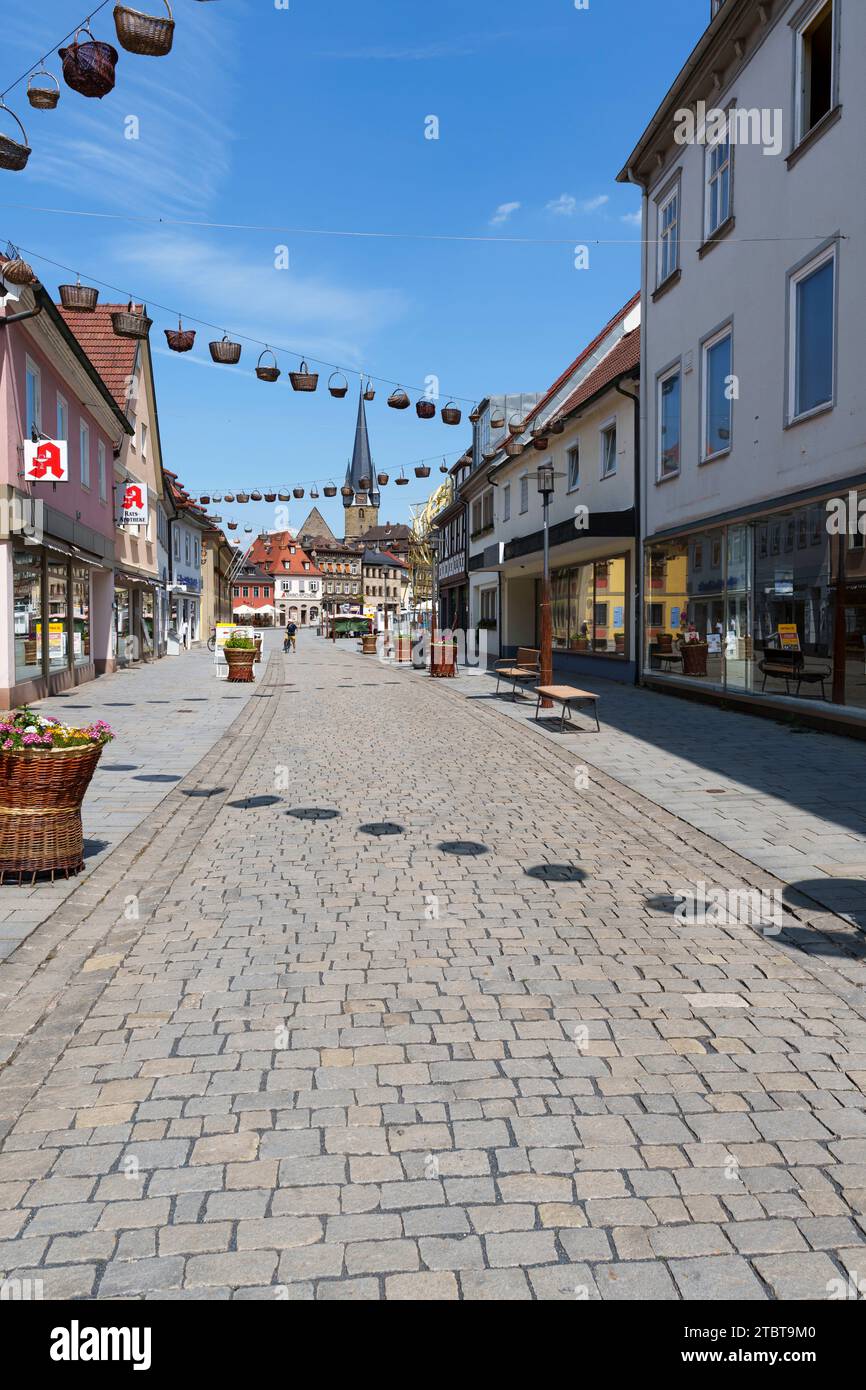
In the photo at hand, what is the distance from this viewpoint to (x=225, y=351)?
14320 mm

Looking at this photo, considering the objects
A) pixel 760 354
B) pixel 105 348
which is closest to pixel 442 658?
pixel 105 348

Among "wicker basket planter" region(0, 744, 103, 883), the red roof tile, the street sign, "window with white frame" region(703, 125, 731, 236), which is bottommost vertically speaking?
"wicker basket planter" region(0, 744, 103, 883)

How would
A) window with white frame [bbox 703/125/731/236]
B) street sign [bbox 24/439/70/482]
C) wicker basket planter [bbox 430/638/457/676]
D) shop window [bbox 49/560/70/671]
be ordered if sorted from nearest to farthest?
window with white frame [bbox 703/125/731/236] → street sign [bbox 24/439/70/482] → shop window [bbox 49/560/70/671] → wicker basket planter [bbox 430/638/457/676]

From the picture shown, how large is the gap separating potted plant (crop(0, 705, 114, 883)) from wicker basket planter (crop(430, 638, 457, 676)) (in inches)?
834

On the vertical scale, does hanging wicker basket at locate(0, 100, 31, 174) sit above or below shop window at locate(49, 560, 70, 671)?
above

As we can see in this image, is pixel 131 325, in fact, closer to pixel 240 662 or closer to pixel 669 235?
pixel 669 235

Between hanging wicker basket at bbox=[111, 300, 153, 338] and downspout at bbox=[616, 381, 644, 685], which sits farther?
downspout at bbox=[616, 381, 644, 685]

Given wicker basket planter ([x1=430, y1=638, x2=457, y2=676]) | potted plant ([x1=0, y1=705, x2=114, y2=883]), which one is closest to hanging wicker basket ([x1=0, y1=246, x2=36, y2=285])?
potted plant ([x1=0, y1=705, x2=114, y2=883])

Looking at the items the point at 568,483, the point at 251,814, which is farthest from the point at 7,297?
the point at 568,483

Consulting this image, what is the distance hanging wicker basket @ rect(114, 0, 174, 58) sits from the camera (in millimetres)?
6746

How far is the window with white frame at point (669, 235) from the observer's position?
1845 cm

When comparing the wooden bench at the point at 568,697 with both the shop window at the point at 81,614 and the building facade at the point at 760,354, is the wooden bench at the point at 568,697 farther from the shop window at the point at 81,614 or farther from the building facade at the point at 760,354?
the shop window at the point at 81,614

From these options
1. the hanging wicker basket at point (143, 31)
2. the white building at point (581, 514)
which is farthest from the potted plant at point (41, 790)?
the white building at point (581, 514)

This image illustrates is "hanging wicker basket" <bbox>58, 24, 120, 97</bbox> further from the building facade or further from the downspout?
the downspout
